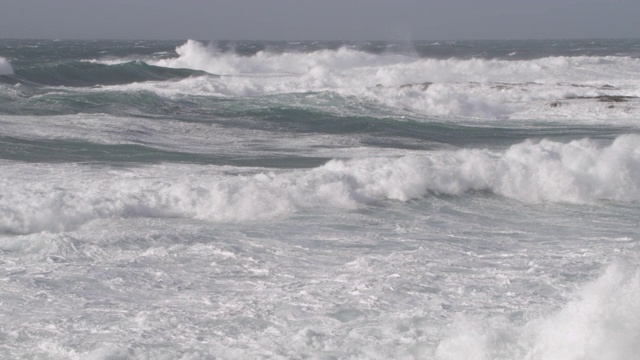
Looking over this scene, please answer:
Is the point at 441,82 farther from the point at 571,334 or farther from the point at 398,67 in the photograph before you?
the point at 571,334

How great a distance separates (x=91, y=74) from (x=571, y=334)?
31651 millimetres

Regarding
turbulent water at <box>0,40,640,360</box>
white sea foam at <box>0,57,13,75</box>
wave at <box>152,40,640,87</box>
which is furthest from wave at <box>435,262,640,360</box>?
wave at <box>152,40,640,87</box>

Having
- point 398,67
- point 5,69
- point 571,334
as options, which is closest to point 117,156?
point 571,334

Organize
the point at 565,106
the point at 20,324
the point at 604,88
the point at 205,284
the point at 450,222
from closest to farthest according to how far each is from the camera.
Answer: the point at 20,324 < the point at 205,284 < the point at 450,222 < the point at 565,106 < the point at 604,88

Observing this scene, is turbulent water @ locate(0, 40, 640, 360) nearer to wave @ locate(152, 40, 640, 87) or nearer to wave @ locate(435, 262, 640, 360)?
wave @ locate(435, 262, 640, 360)

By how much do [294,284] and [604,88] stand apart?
1129 inches

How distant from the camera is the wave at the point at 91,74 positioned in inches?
1302

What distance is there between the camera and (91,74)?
116 ft

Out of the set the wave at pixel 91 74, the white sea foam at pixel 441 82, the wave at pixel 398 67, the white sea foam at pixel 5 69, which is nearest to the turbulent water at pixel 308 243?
the white sea foam at pixel 441 82

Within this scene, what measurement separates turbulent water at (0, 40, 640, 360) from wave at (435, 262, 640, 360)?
0.01 m

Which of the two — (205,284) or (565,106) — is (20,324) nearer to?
(205,284)

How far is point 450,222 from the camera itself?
35.9ft

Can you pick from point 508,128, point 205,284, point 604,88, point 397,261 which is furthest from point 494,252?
point 604,88

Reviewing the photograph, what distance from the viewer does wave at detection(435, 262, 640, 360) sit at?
19.7ft
